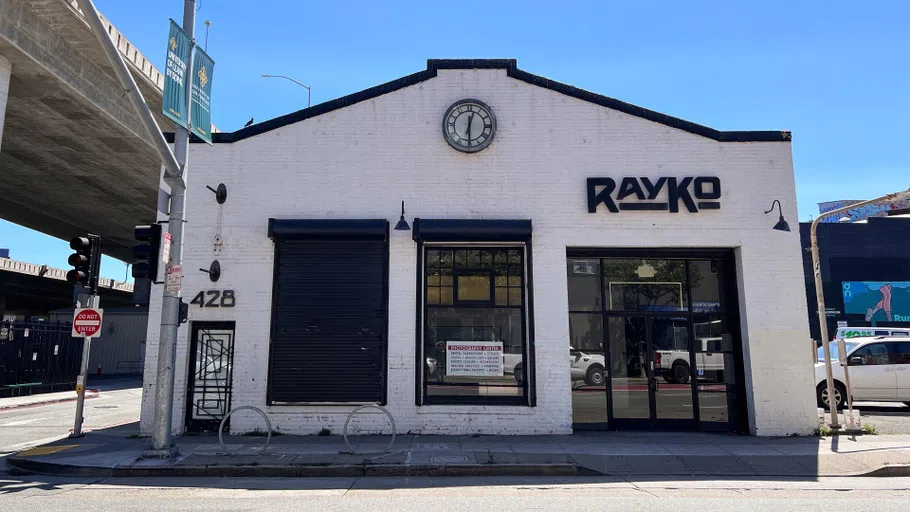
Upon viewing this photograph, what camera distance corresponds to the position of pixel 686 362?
42.0 ft

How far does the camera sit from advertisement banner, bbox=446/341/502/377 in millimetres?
12391

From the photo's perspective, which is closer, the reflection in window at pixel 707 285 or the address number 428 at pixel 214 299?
the address number 428 at pixel 214 299

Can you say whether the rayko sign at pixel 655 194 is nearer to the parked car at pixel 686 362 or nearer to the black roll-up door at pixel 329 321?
the parked car at pixel 686 362

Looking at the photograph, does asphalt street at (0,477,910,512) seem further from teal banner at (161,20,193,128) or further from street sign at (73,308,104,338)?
teal banner at (161,20,193,128)

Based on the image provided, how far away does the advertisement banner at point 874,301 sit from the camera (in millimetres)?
32844

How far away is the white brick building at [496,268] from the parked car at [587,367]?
0.16ft

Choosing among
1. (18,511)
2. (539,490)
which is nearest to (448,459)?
(539,490)

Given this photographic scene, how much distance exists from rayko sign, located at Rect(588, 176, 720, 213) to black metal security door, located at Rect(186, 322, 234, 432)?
27.4 ft

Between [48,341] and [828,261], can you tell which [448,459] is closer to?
[48,341]

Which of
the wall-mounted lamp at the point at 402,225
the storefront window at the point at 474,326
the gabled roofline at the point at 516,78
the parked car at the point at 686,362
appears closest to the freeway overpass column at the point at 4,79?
the gabled roofline at the point at 516,78

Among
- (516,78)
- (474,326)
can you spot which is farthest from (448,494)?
(516,78)

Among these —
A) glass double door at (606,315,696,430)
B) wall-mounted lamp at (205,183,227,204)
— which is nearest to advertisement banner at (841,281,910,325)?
glass double door at (606,315,696,430)

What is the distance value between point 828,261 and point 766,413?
26029 millimetres

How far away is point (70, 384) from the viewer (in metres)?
25.5
